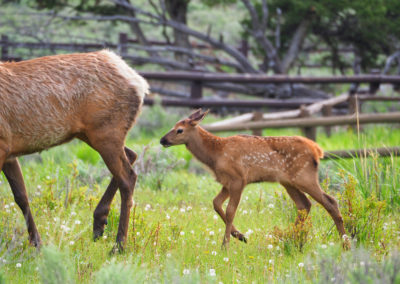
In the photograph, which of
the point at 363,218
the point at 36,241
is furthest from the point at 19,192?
the point at 363,218

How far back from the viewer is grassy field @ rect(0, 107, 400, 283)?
11.8ft

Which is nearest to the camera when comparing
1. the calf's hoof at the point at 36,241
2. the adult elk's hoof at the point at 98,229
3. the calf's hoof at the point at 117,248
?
the calf's hoof at the point at 117,248

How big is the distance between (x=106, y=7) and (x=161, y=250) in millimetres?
11294

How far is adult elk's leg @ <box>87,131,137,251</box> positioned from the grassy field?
0.11m

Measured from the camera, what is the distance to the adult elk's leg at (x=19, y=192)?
5.59 metres

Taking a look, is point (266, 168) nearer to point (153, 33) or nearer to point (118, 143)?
point (118, 143)

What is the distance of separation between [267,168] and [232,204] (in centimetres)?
51

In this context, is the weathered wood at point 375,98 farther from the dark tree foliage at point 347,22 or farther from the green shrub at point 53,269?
the green shrub at point 53,269

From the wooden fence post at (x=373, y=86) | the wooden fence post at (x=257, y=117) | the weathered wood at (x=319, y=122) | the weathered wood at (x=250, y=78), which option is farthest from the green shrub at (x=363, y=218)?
the wooden fence post at (x=373, y=86)

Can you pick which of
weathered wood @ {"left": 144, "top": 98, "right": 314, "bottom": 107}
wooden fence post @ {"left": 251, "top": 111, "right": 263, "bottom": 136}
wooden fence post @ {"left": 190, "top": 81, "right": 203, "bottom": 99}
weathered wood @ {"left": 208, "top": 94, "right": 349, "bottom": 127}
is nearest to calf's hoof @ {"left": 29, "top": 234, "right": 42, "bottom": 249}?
weathered wood @ {"left": 208, "top": 94, "right": 349, "bottom": 127}

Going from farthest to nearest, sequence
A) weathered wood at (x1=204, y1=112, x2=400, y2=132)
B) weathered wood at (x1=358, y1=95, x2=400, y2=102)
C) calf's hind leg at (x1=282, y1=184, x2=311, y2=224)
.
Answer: weathered wood at (x1=358, y1=95, x2=400, y2=102)
weathered wood at (x1=204, y1=112, x2=400, y2=132)
calf's hind leg at (x1=282, y1=184, x2=311, y2=224)

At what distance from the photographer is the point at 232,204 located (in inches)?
222

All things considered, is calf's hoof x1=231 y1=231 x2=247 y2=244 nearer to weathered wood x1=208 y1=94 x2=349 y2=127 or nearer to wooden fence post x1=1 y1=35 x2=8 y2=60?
weathered wood x1=208 y1=94 x2=349 y2=127

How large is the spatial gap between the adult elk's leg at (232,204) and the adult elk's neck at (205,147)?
0.39 m
